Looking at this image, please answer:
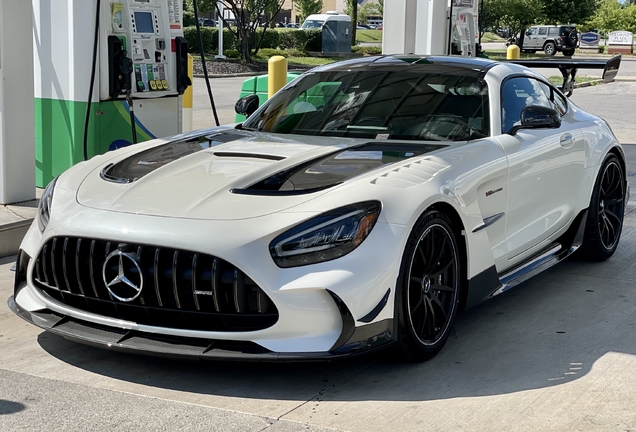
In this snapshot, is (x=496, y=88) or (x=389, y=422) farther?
(x=496, y=88)

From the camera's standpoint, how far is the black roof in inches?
223

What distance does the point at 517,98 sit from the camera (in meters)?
5.76

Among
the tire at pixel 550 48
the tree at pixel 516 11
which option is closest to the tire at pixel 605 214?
the tire at pixel 550 48

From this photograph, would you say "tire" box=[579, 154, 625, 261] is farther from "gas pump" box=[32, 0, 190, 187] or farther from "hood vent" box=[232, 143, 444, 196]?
"gas pump" box=[32, 0, 190, 187]

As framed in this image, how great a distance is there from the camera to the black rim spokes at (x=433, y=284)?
4324 mm

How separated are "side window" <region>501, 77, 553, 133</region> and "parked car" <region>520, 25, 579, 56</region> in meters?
45.4

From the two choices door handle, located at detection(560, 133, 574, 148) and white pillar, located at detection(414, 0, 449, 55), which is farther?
white pillar, located at detection(414, 0, 449, 55)

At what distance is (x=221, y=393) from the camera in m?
4.01

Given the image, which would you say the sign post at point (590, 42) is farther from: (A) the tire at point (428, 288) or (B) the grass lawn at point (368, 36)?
(A) the tire at point (428, 288)

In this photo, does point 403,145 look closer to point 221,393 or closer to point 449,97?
point 449,97

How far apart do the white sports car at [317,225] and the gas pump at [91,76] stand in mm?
2823

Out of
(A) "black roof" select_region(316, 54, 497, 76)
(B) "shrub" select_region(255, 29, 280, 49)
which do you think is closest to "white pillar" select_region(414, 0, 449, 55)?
(A) "black roof" select_region(316, 54, 497, 76)

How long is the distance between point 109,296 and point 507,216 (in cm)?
→ 226

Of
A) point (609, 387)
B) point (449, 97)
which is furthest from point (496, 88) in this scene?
point (609, 387)
